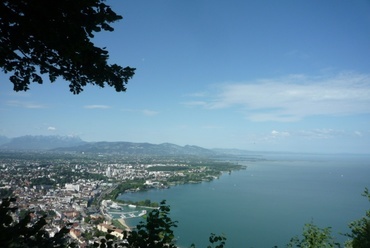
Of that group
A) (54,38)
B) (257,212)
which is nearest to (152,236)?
(54,38)

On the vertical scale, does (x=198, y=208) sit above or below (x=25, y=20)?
below

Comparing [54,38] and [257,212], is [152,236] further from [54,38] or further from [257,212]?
[257,212]

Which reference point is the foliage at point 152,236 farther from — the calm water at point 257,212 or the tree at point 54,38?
the calm water at point 257,212

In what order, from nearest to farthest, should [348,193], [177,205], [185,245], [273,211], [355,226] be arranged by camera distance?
1. [355,226]
2. [185,245]
3. [273,211]
4. [177,205]
5. [348,193]

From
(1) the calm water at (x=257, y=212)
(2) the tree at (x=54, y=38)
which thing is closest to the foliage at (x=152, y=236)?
(2) the tree at (x=54, y=38)

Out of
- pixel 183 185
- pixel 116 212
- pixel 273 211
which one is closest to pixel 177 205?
pixel 116 212

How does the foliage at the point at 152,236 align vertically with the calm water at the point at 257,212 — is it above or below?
above

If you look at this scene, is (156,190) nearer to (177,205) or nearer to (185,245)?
(177,205)

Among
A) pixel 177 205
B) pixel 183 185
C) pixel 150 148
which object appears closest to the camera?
pixel 177 205

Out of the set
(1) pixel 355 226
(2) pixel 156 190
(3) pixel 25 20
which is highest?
(3) pixel 25 20
